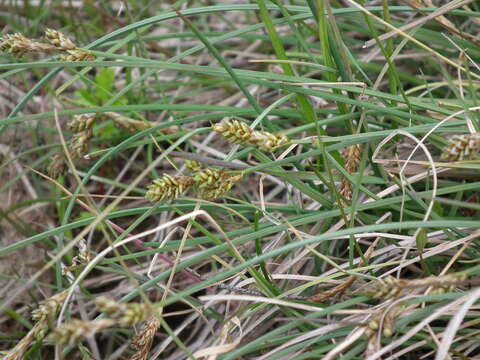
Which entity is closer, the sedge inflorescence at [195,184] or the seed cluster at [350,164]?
the sedge inflorescence at [195,184]

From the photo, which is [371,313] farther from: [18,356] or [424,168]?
[18,356]

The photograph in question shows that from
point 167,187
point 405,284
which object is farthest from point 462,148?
point 167,187

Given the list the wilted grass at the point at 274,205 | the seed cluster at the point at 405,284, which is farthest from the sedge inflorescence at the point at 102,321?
the seed cluster at the point at 405,284

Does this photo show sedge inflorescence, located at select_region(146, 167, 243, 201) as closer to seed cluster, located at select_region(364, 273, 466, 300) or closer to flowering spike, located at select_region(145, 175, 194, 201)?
flowering spike, located at select_region(145, 175, 194, 201)

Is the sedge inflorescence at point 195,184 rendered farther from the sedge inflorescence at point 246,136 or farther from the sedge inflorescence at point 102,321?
the sedge inflorescence at point 102,321

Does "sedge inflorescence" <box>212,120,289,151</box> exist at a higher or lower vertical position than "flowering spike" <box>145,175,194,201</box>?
higher

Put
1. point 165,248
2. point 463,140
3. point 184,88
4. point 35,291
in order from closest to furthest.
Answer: point 463,140
point 165,248
point 35,291
point 184,88

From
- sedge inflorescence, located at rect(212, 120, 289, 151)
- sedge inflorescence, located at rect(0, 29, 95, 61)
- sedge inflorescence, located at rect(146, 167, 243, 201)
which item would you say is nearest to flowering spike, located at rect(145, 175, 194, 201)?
sedge inflorescence, located at rect(146, 167, 243, 201)

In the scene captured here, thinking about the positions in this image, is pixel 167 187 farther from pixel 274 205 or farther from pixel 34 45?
pixel 274 205

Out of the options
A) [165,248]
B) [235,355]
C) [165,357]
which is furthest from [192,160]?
[165,357]
